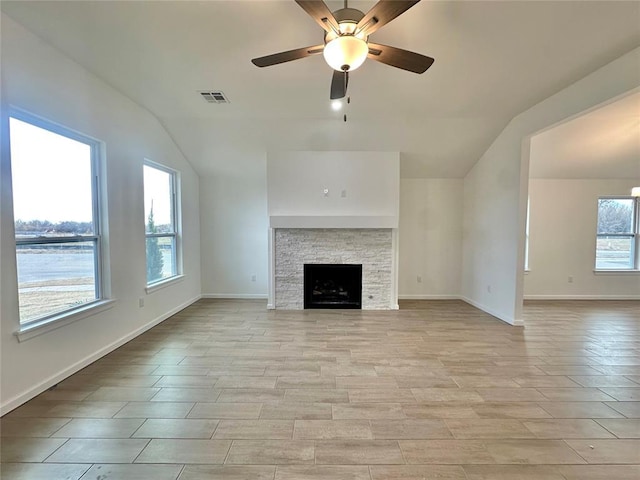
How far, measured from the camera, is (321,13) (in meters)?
1.89

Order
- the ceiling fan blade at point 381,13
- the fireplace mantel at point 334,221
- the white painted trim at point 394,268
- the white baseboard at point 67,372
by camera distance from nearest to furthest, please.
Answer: the ceiling fan blade at point 381,13, the white baseboard at point 67,372, the fireplace mantel at point 334,221, the white painted trim at point 394,268

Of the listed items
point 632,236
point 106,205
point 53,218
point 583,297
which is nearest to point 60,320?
point 53,218

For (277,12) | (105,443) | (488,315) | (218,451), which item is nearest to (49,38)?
(277,12)

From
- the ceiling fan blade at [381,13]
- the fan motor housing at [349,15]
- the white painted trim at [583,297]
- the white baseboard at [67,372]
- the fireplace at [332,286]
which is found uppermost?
the fan motor housing at [349,15]

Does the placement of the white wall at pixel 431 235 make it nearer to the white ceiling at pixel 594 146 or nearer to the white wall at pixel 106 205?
the white ceiling at pixel 594 146

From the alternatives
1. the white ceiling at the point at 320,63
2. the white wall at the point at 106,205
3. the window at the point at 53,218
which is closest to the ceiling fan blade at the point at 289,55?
the white ceiling at the point at 320,63

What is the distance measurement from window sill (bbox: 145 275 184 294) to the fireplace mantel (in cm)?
178

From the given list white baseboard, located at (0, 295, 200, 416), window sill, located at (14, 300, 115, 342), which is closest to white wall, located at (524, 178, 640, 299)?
white baseboard, located at (0, 295, 200, 416)

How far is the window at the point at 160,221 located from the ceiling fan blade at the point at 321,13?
3390 mm

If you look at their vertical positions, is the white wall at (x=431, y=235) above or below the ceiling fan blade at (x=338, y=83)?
below

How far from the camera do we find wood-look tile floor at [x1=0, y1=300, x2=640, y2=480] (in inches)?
70.6

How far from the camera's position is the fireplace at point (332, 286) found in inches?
206

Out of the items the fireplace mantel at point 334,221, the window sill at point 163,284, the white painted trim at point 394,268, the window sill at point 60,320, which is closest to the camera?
the window sill at point 60,320

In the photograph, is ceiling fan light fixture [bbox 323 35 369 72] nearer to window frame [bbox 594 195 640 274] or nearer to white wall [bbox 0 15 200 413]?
white wall [bbox 0 15 200 413]
